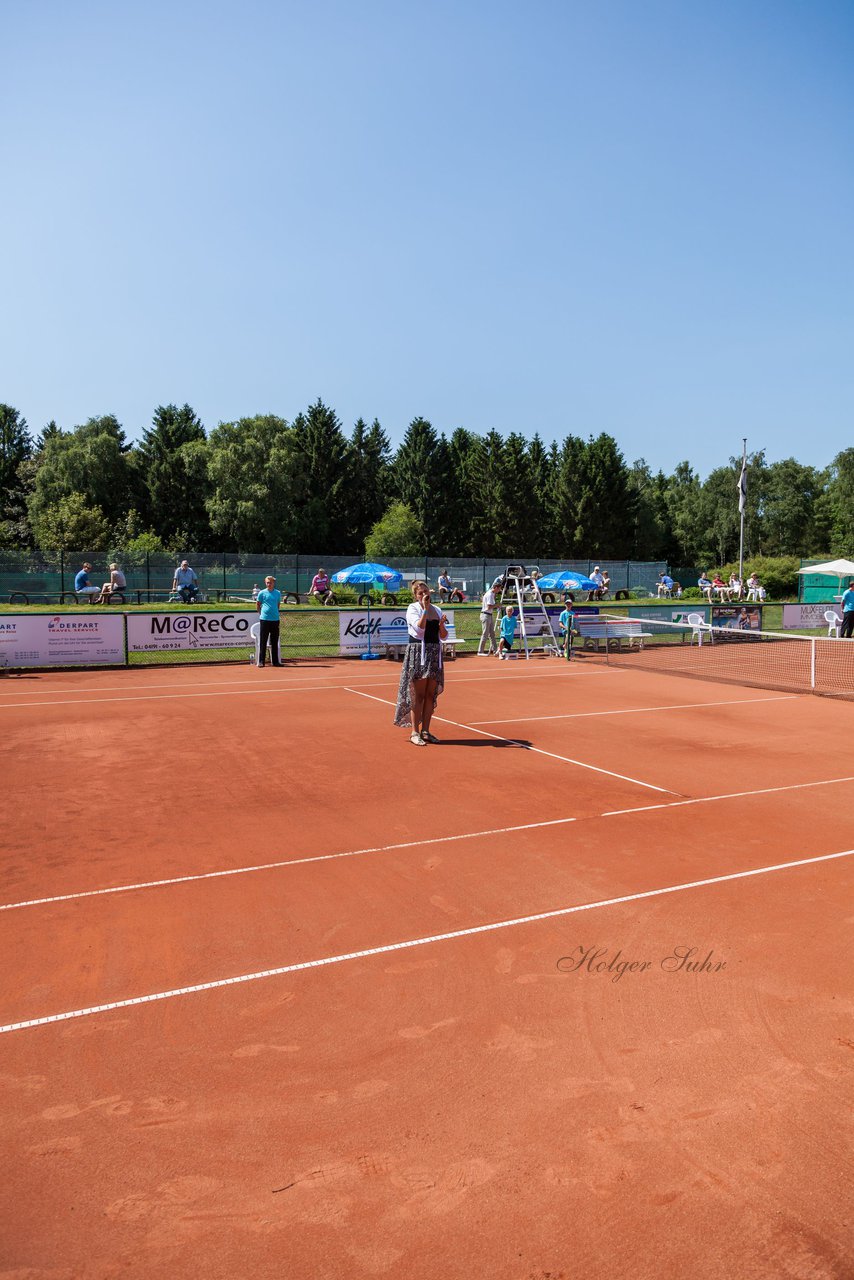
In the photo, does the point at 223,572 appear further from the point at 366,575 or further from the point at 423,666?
the point at 423,666

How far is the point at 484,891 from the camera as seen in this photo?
6.52 meters

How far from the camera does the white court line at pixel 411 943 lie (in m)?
4.77

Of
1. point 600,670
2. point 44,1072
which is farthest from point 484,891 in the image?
point 600,670

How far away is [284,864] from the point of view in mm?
7184

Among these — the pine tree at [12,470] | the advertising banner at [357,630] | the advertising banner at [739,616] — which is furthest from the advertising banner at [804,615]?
the pine tree at [12,470]

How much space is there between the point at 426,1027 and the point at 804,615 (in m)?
33.2

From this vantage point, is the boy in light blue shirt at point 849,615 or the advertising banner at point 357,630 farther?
the boy in light blue shirt at point 849,615

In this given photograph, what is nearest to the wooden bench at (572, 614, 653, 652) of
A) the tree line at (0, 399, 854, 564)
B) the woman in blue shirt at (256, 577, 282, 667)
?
the woman in blue shirt at (256, 577, 282, 667)

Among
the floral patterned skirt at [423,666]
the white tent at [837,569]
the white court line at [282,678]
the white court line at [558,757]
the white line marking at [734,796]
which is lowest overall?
the white line marking at [734,796]

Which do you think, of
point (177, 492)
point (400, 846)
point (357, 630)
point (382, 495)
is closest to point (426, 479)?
point (382, 495)

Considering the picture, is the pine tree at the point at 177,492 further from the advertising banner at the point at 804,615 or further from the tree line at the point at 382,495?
the advertising banner at the point at 804,615

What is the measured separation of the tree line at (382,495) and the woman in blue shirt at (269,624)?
30315mm

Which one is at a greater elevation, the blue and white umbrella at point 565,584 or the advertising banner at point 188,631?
the blue and white umbrella at point 565,584

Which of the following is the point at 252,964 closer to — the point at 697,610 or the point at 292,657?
the point at 292,657
